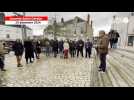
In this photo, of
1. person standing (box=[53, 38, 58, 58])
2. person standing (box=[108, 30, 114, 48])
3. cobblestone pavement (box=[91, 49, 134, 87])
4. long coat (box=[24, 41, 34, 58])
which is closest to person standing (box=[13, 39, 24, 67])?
long coat (box=[24, 41, 34, 58])

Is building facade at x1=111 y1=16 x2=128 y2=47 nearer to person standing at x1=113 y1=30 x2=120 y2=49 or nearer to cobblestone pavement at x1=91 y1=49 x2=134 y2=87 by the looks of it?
person standing at x1=113 y1=30 x2=120 y2=49

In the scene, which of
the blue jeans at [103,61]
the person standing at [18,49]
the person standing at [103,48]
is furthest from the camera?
the person standing at [18,49]

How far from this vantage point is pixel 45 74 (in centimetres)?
494

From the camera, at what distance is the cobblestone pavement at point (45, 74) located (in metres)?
4.45

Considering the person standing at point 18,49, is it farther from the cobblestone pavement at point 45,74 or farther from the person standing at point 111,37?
the person standing at point 111,37

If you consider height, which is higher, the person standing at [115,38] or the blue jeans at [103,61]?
the person standing at [115,38]

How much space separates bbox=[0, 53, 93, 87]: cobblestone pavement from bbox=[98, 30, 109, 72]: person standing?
34 cm

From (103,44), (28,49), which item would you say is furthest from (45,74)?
(103,44)

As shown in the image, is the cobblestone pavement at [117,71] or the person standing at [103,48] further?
the person standing at [103,48]

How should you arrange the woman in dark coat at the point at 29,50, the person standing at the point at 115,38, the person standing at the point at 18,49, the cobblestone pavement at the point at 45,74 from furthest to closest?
the person standing at the point at 18,49 → the woman in dark coat at the point at 29,50 → the person standing at the point at 115,38 → the cobblestone pavement at the point at 45,74

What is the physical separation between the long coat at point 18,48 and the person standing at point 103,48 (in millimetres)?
1562

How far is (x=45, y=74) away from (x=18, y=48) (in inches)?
34.0

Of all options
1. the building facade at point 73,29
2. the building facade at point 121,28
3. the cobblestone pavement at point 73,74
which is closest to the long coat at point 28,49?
the cobblestone pavement at point 73,74
